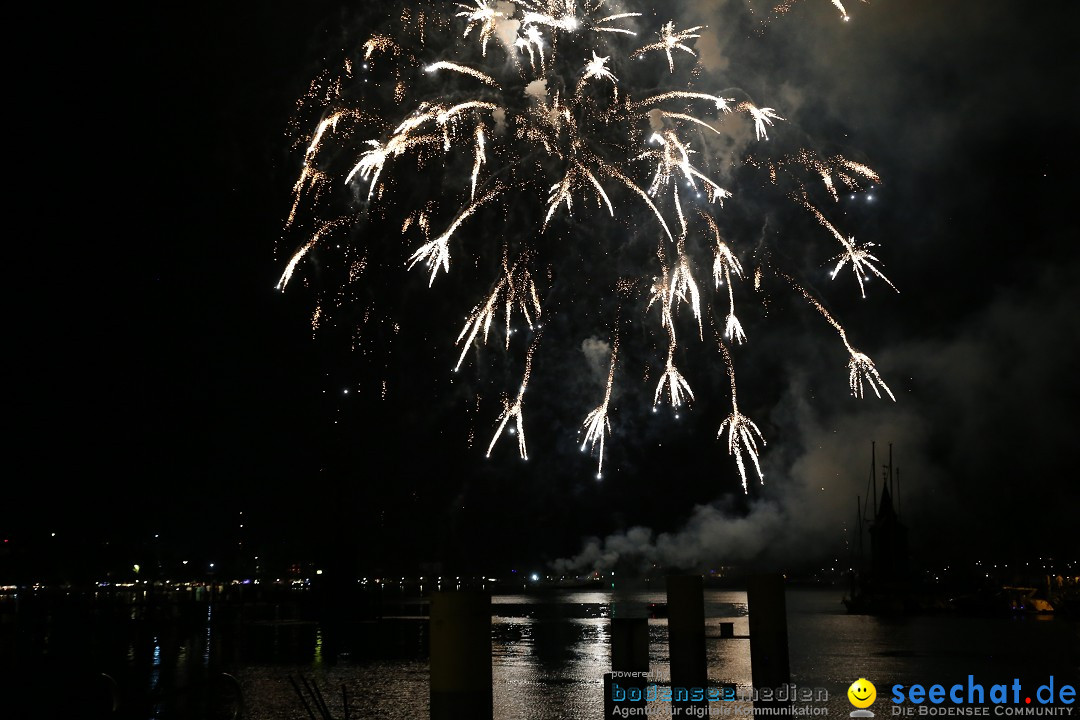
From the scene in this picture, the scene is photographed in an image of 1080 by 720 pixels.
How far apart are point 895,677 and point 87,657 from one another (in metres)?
27.2

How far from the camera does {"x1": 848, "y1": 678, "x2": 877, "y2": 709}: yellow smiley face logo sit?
24.0 meters

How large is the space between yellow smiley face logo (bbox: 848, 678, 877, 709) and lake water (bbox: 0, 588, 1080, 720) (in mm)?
429

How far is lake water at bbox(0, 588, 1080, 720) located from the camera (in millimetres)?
21953

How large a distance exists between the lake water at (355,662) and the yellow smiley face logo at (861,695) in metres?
0.43

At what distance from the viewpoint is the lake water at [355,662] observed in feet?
72.0

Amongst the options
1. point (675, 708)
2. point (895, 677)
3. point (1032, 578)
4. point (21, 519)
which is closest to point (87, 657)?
point (675, 708)

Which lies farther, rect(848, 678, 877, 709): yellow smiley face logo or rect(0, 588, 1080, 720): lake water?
rect(848, 678, 877, 709): yellow smiley face logo

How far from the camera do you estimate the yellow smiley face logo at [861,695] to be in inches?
945

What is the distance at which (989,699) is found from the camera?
→ 25.1 metres

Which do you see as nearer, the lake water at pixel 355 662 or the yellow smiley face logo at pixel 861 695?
the lake water at pixel 355 662

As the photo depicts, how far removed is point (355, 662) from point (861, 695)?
57.1 ft

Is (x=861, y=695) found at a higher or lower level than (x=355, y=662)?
higher

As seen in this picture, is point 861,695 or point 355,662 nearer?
point 861,695

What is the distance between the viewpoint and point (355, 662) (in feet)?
111
